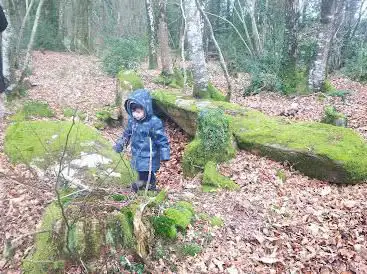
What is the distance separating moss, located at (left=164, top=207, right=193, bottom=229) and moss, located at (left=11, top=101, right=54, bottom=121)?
585cm

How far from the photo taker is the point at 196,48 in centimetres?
895

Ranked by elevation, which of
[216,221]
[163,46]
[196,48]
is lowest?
[216,221]

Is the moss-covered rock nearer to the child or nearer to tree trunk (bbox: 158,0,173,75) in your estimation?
the child

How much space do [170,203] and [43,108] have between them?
6.40m

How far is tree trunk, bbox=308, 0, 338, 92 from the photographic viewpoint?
33.7 ft

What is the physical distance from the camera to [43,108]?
9641 mm

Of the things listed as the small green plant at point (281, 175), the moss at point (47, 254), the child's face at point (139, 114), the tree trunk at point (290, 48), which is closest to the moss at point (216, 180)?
the small green plant at point (281, 175)

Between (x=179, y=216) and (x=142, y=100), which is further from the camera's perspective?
(x=142, y=100)

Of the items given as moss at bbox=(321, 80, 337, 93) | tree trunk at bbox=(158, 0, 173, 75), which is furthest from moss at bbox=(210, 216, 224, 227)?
tree trunk at bbox=(158, 0, 173, 75)

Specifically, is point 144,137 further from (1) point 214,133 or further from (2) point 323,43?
(2) point 323,43

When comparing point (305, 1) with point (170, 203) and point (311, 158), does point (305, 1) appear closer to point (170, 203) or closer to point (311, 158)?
point (311, 158)

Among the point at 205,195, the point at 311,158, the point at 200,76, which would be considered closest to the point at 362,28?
the point at 200,76

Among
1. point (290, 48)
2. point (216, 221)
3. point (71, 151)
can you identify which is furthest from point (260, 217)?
point (290, 48)

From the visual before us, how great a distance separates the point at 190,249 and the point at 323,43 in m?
8.74
